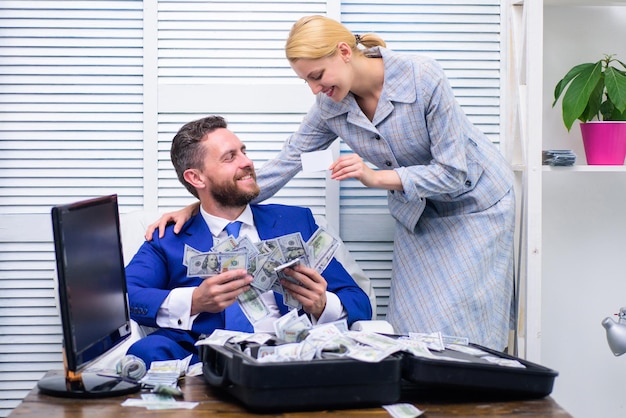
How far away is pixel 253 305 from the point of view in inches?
99.3

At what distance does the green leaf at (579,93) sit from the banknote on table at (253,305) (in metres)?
1.40

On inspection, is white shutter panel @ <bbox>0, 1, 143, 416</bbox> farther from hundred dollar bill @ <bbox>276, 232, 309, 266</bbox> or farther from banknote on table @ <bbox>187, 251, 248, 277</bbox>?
hundred dollar bill @ <bbox>276, 232, 309, 266</bbox>

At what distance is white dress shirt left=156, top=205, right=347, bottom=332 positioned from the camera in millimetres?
2559

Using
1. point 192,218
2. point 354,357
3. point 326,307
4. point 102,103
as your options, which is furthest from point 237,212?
point 354,357

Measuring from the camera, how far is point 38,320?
3.37 meters

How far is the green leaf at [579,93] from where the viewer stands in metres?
3.10

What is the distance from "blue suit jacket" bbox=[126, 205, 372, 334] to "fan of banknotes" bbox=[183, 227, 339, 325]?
7.9 inches

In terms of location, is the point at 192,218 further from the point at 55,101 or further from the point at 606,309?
the point at 606,309

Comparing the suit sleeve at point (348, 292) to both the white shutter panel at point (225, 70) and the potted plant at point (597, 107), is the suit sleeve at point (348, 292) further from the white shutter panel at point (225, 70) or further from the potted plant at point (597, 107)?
the potted plant at point (597, 107)

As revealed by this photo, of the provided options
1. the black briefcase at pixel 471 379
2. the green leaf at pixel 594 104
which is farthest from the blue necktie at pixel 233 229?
the green leaf at pixel 594 104

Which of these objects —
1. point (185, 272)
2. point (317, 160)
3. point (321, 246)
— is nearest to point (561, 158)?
point (317, 160)

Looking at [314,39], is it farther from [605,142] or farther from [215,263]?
[605,142]

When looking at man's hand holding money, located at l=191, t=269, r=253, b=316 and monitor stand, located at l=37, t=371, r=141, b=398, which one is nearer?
monitor stand, located at l=37, t=371, r=141, b=398

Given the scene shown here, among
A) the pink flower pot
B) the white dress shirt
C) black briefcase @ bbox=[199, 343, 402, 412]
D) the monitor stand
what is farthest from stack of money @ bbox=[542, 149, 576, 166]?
the monitor stand
